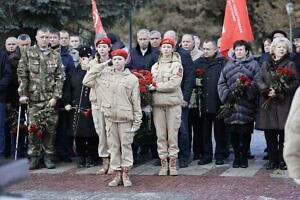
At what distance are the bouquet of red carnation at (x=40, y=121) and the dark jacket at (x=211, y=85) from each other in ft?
8.02

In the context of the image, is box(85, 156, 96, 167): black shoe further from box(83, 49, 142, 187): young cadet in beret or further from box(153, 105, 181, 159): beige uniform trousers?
box(83, 49, 142, 187): young cadet in beret

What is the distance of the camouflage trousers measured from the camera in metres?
9.91

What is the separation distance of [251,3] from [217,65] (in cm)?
2829

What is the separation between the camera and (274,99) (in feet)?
30.6

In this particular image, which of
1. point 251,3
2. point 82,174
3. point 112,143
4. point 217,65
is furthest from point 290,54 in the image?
point 251,3

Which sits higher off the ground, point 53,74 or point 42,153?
point 53,74

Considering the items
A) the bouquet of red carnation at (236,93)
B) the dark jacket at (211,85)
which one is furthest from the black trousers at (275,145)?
the dark jacket at (211,85)

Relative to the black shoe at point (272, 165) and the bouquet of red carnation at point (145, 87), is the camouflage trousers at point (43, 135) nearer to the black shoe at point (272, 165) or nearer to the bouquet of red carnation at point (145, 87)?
the bouquet of red carnation at point (145, 87)

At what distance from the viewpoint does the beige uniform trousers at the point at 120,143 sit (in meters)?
8.54

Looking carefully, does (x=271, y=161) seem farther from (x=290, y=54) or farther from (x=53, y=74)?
(x=53, y=74)

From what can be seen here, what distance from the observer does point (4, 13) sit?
1465cm

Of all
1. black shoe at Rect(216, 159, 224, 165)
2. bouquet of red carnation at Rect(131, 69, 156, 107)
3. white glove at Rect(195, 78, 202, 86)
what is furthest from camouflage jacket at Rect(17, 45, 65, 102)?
black shoe at Rect(216, 159, 224, 165)

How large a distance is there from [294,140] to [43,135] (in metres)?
6.64

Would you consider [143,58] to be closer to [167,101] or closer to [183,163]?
[167,101]
